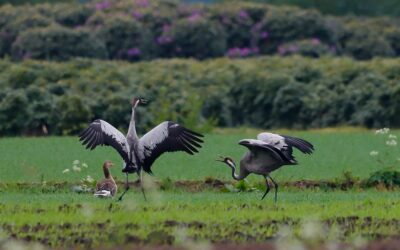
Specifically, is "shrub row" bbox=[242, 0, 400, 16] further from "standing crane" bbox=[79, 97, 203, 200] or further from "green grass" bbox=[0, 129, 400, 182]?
"standing crane" bbox=[79, 97, 203, 200]

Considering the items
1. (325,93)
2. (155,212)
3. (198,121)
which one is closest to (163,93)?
(198,121)

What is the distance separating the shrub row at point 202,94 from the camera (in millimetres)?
32031

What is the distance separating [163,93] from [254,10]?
20304mm

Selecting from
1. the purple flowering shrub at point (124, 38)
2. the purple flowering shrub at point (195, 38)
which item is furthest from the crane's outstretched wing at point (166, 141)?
the purple flowering shrub at point (195, 38)

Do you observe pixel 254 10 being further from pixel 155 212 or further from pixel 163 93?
pixel 155 212

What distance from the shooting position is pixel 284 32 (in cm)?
5156

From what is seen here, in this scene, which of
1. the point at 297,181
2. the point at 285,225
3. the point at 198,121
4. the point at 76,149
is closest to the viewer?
the point at 285,225

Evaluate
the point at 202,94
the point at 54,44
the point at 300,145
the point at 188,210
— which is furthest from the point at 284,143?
the point at 54,44

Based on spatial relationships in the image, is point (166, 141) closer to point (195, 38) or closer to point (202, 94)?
point (202, 94)

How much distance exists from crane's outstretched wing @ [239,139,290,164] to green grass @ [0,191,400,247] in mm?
549

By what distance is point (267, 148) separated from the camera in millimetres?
16000

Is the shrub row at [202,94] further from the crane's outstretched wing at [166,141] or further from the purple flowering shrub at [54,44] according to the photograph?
the crane's outstretched wing at [166,141]

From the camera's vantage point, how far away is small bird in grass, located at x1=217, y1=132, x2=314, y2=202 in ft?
52.5

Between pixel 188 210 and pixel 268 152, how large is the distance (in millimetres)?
2213
